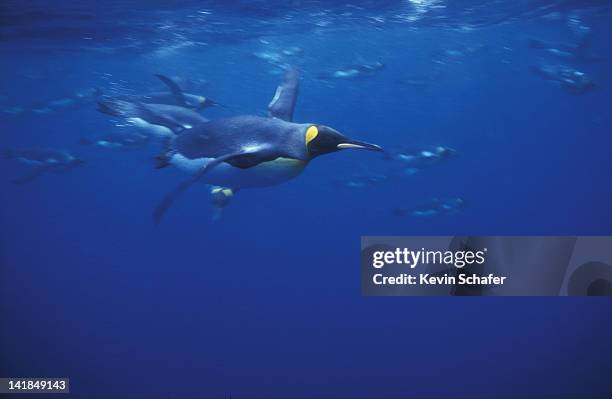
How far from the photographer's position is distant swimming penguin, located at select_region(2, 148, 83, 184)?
7395mm

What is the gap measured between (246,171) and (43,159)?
442 cm

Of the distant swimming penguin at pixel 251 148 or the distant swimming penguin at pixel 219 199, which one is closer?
the distant swimming penguin at pixel 251 148

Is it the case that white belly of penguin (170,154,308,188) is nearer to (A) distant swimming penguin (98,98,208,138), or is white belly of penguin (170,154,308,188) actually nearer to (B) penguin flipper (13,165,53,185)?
(A) distant swimming penguin (98,98,208,138)

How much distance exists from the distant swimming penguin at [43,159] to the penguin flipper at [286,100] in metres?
3.74

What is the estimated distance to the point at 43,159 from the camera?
7.45 m

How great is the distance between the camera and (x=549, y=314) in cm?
769

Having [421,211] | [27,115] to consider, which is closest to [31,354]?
[27,115]

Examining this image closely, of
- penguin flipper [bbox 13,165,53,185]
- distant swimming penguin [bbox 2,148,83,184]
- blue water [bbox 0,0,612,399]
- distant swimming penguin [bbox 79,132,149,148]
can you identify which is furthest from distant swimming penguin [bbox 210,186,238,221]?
penguin flipper [bbox 13,165,53,185]

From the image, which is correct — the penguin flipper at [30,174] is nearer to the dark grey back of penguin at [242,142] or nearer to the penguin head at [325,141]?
the dark grey back of penguin at [242,142]

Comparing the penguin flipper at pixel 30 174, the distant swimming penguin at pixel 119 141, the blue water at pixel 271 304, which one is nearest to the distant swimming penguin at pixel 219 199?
the blue water at pixel 271 304

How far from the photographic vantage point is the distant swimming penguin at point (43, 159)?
24.3 ft

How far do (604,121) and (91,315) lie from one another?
842cm

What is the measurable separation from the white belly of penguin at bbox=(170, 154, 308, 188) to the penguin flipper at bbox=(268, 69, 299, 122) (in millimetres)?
693

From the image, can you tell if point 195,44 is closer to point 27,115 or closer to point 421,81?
point 27,115
